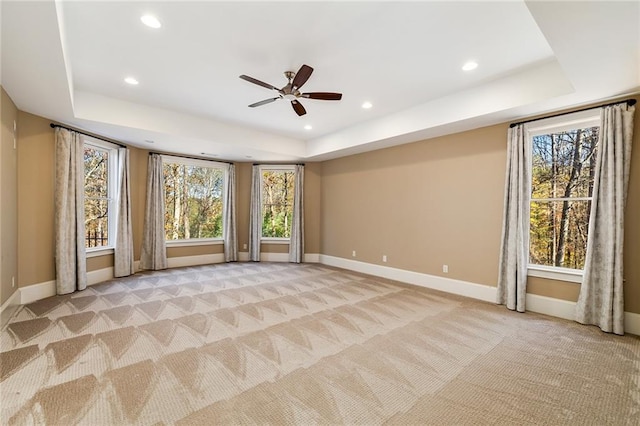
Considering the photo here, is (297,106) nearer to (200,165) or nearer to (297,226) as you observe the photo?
(297,226)

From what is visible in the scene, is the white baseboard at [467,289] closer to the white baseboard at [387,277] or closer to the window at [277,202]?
the white baseboard at [387,277]

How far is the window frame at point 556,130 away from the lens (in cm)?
352

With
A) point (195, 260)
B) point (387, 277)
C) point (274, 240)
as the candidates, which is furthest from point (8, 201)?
point (387, 277)

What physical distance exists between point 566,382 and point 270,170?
6.70 metres

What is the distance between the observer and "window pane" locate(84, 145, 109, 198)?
512cm

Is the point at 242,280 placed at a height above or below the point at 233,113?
below

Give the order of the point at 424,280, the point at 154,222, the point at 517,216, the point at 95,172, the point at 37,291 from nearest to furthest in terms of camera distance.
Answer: the point at 517,216 < the point at 37,291 < the point at 424,280 < the point at 95,172 < the point at 154,222

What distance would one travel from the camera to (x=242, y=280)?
5.35m

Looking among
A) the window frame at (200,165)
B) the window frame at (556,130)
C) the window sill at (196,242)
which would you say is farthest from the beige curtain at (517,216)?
the window sill at (196,242)

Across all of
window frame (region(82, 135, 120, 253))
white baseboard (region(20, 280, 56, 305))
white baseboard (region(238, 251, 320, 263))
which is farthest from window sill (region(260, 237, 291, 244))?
white baseboard (region(20, 280, 56, 305))

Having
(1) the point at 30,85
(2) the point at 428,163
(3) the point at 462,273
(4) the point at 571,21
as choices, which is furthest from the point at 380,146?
(1) the point at 30,85

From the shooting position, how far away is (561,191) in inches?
151

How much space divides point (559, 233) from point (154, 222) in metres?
7.26

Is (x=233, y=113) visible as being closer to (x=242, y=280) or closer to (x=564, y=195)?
(x=242, y=280)
